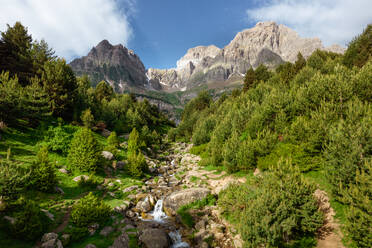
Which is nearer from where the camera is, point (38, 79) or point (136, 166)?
point (136, 166)

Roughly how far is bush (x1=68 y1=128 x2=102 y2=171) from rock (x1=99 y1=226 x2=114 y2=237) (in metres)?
12.0

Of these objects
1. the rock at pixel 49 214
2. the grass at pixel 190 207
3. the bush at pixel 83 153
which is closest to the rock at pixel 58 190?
the rock at pixel 49 214

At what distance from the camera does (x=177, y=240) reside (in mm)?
15852

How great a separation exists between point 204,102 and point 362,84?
78253 millimetres

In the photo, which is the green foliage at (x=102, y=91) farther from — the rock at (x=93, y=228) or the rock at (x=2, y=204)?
the rock at (x=93, y=228)

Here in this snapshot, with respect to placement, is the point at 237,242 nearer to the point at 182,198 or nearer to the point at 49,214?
the point at 182,198

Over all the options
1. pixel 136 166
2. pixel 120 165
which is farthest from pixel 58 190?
pixel 120 165

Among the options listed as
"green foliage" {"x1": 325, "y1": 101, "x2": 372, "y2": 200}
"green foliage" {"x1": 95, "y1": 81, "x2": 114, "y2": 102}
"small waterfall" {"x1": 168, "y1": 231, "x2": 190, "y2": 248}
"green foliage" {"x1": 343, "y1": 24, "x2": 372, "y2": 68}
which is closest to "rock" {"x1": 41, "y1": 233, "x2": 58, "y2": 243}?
"small waterfall" {"x1": 168, "y1": 231, "x2": 190, "y2": 248}

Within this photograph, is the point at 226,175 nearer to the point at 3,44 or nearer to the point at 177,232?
the point at 177,232

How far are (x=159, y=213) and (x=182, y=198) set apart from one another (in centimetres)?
343

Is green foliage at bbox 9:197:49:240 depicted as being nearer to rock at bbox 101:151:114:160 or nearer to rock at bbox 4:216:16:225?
rock at bbox 4:216:16:225

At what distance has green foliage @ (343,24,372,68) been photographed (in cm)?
4188

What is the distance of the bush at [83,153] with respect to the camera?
79.0 feet

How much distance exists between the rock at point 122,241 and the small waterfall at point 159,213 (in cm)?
520
